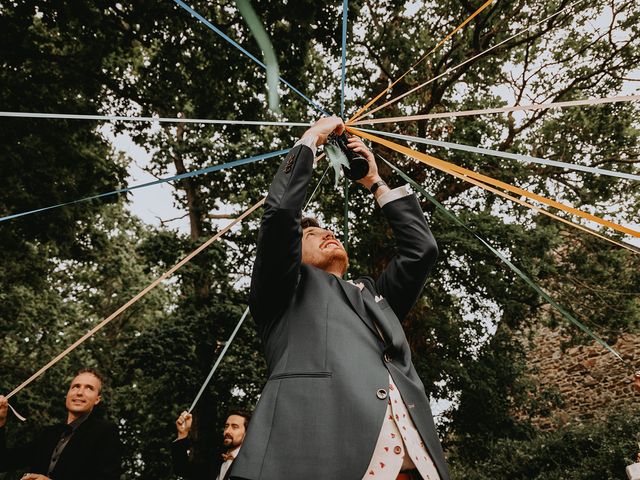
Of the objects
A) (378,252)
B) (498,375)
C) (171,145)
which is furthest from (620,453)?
(171,145)

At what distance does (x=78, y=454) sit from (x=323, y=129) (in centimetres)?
255

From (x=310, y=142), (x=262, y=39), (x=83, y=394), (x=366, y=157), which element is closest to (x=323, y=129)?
(x=310, y=142)

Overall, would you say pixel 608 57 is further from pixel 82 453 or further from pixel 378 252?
pixel 82 453

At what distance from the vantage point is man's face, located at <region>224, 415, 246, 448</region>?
14.7 ft

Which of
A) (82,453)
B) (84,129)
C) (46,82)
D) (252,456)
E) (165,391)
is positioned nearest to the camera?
(252,456)

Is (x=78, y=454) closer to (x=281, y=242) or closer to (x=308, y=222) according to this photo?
(x=308, y=222)

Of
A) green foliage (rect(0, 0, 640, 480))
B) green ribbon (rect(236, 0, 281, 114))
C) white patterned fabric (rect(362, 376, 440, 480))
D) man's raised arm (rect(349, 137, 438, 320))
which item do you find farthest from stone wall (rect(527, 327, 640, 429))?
green ribbon (rect(236, 0, 281, 114))

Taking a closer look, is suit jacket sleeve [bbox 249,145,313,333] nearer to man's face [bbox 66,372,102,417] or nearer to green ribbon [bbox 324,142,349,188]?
green ribbon [bbox 324,142,349,188]

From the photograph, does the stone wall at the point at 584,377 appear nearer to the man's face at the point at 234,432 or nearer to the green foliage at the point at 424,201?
the green foliage at the point at 424,201

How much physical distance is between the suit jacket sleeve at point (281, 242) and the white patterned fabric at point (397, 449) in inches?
19.7

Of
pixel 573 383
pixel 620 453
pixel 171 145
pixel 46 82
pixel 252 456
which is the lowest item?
pixel 252 456

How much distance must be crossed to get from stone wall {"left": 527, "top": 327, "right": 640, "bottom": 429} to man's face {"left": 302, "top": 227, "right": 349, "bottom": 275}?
1035 centimetres

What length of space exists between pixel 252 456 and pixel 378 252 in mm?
7696

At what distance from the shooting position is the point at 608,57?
8688 mm
